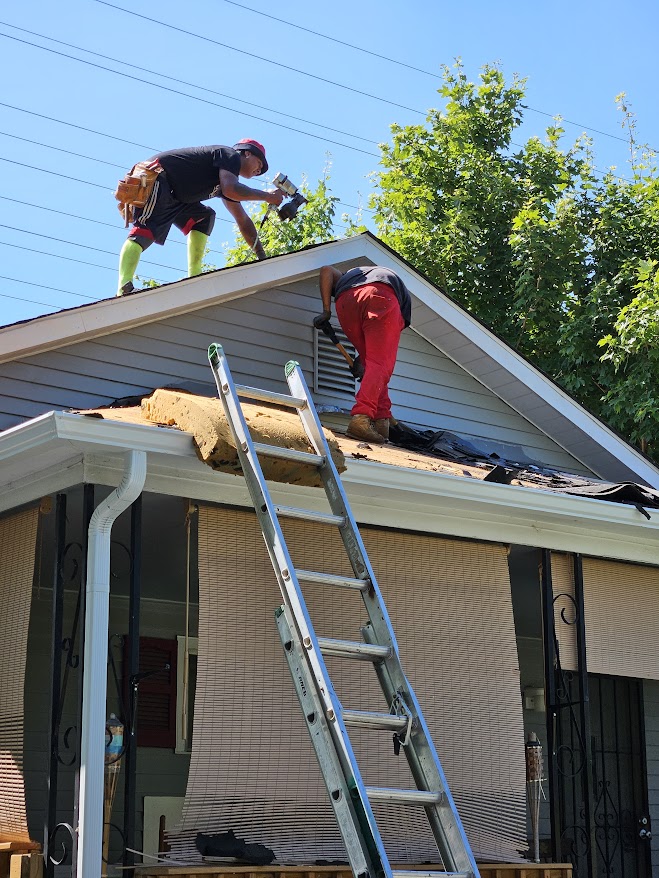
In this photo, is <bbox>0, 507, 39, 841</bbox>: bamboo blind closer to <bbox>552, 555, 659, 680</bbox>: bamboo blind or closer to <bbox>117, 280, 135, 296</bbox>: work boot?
<bbox>117, 280, 135, 296</bbox>: work boot

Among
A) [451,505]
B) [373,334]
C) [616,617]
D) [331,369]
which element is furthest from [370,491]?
[331,369]

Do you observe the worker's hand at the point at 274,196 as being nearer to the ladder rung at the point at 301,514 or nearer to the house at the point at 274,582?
the house at the point at 274,582

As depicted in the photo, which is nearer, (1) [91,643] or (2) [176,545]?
(1) [91,643]

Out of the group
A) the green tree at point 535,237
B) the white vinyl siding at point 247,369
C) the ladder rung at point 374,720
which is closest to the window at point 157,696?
the white vinyl siding at point 247,369

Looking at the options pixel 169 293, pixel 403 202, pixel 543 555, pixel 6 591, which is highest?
pixel 403 202

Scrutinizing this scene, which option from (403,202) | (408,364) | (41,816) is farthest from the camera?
(403,202)

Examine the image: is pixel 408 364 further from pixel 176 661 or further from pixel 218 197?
pixel 176 661

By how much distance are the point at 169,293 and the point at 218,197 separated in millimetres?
1415

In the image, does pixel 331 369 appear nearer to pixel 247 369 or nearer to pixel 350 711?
pixel 247 369

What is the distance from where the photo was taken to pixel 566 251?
1953 cm

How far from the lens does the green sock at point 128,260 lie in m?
9.07

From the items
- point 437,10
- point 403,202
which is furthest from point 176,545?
point 403,202

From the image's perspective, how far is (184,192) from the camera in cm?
930

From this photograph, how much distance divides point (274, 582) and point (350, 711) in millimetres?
1942
